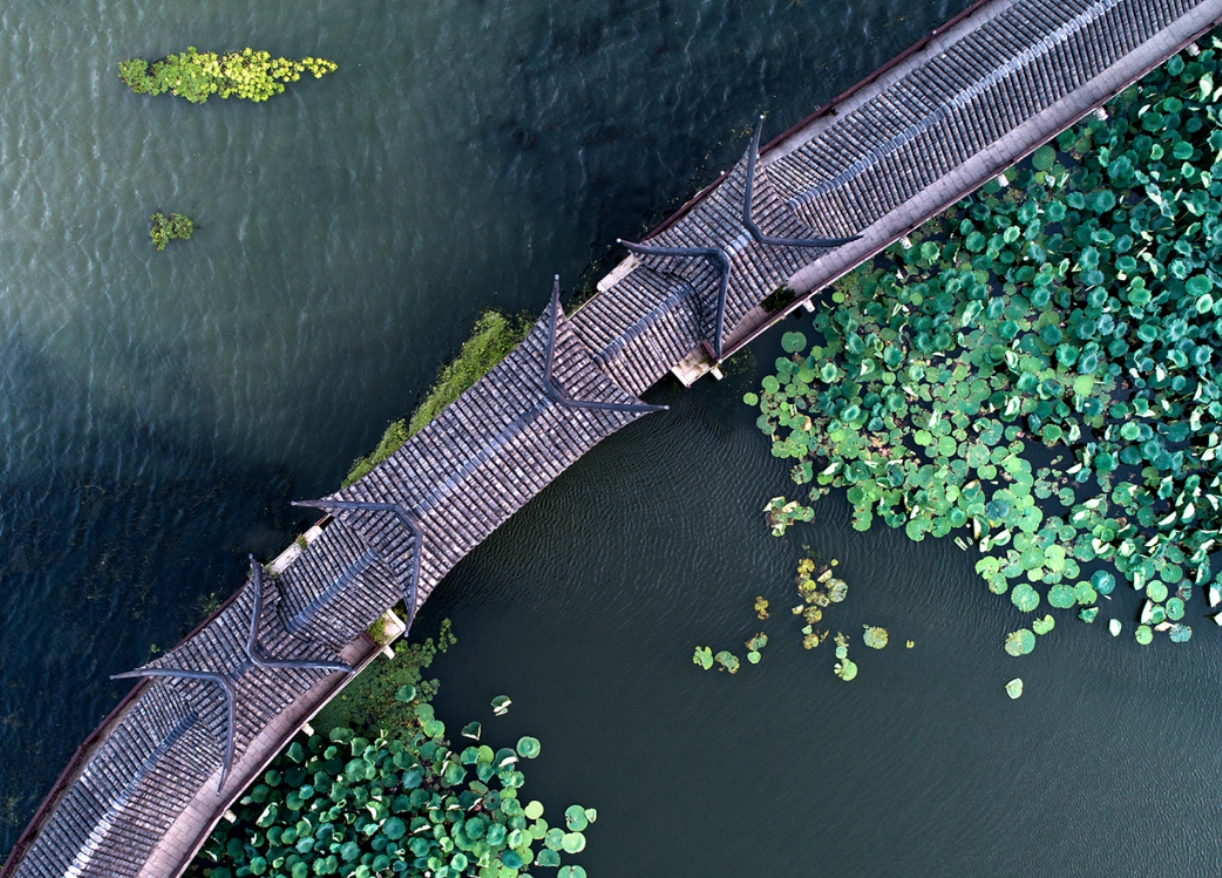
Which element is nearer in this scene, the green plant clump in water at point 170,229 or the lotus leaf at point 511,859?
the lotus leaf at point 511,859

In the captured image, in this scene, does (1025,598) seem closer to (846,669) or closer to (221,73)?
(846,669)

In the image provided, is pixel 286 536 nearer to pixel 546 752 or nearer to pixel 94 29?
pixel 546 752

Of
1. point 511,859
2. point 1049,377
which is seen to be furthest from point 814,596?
point 511,859

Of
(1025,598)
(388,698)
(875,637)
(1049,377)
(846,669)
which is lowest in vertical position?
(388,698)

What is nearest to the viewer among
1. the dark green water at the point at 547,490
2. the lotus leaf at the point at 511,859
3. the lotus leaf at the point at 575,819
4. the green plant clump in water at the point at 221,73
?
the lotus leaf at the point at 511,859

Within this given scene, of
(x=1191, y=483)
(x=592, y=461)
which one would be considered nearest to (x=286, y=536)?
(x=592, y=461)

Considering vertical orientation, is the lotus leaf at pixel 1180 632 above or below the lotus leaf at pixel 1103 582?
below

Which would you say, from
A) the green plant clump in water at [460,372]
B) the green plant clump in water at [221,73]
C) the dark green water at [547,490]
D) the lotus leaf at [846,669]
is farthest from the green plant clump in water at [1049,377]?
the green plant clump in water at [221,73]

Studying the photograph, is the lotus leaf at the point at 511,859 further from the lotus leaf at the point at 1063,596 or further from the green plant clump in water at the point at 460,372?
the lotus leaf at the point at 1063,596
